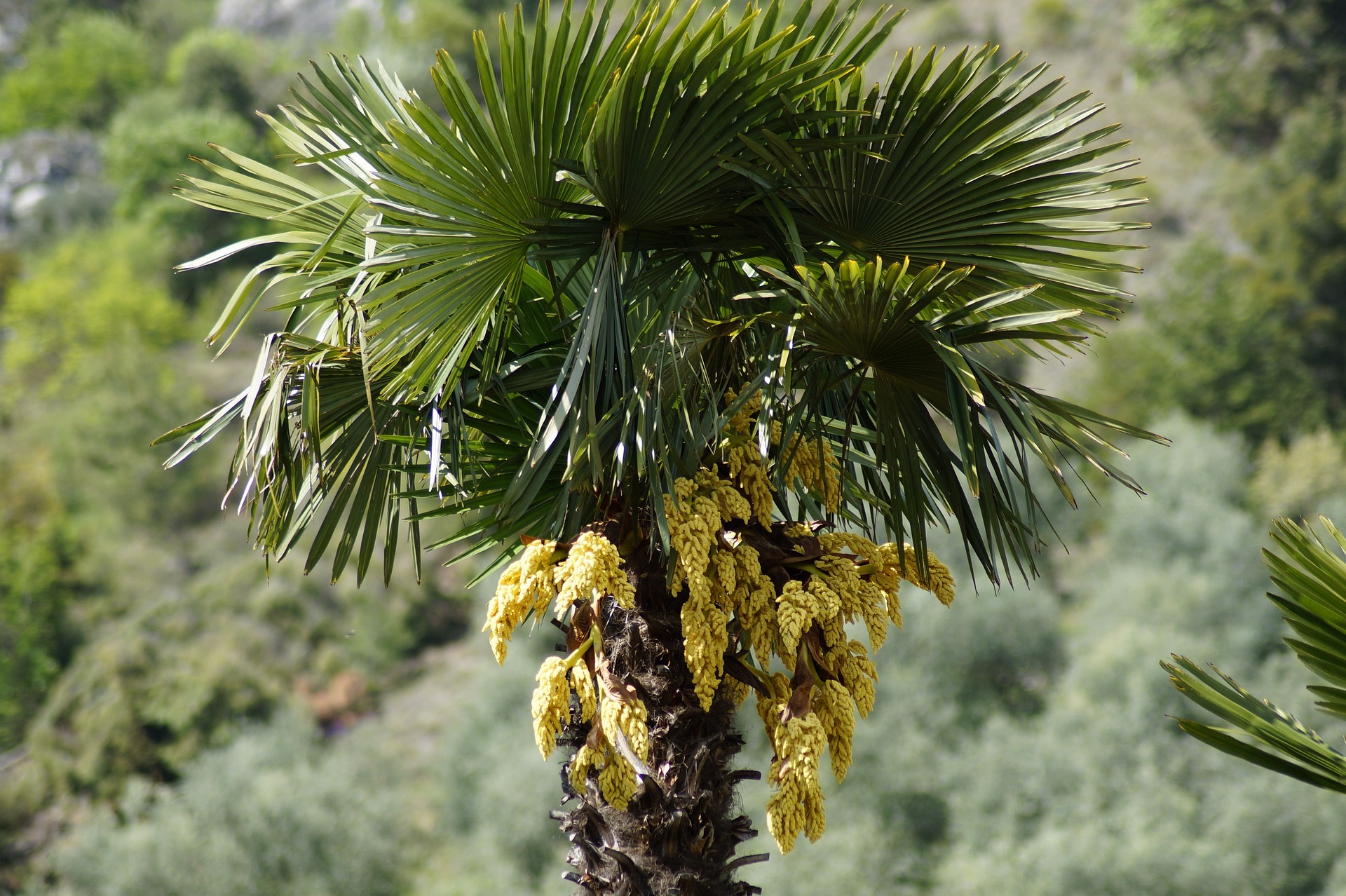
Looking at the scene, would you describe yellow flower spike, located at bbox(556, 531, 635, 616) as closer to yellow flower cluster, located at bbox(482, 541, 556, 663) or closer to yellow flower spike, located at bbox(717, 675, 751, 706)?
yellow flower cluster, located at bbox(482, 541, 556, 663)

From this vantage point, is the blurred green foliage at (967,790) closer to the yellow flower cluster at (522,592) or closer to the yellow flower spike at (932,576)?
the yellow flower spike at (932,576)

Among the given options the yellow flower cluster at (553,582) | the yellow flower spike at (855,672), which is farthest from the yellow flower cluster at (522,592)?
the yellow flower spike at (855,672)

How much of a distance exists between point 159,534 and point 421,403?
A: 40611 mm

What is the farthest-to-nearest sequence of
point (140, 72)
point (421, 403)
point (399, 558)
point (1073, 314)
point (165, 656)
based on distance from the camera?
point (140, 72) < point (399, 558) < point (165, 656) < point (421, 403) < point (1073, 314)

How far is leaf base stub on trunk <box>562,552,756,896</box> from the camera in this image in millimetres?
2777

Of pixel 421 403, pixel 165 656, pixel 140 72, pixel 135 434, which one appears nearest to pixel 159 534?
pixel 135 434

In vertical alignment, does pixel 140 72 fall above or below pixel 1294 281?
above

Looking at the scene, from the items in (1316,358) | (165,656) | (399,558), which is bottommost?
(165,656)

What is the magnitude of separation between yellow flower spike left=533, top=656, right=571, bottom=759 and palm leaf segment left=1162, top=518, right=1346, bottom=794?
56.0 inches

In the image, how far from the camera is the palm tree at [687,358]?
2.60m

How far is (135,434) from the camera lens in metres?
40.8

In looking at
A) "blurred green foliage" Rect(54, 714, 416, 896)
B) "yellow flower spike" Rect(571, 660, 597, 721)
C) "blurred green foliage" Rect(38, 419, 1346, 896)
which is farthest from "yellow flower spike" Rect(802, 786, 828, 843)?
"blurred green foliage" Rect(54, 714, 416, 896)

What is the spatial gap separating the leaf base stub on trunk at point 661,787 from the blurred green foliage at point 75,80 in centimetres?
7869

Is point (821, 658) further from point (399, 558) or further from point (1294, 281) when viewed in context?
point (1294, 281)
